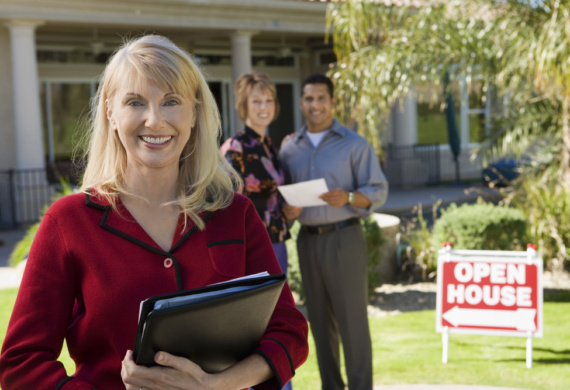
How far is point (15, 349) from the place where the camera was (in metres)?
1.87

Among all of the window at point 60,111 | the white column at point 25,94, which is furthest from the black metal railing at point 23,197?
the window at point 60,111

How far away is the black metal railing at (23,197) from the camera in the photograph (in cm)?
1376

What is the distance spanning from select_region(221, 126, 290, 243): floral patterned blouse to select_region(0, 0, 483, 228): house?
654cm

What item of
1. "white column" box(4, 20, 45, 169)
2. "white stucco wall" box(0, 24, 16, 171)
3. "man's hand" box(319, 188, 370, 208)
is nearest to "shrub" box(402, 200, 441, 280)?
"man's hand" box(319, 188, 370, 208)

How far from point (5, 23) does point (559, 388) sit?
1158 centimetres

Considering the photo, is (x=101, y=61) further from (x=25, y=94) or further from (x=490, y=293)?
(x=490, y=293)

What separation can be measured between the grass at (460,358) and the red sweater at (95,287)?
11.5 feet

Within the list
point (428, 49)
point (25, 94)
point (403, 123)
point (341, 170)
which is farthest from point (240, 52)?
point (341, 170)

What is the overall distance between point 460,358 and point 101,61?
13458 millimetres

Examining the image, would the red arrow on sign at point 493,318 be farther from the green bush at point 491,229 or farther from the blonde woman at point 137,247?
the blonde woman at point 137,247

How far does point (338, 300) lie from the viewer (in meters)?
4.87

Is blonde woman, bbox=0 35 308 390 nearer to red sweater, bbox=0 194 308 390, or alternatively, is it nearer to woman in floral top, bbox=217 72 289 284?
red sweater, bbox=0 194 308 390

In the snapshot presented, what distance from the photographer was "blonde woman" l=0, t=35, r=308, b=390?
1.88 meters

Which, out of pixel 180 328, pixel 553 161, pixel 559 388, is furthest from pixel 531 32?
pixel 180 328
